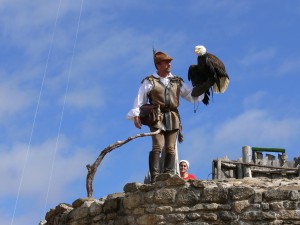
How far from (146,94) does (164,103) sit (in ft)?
0.96

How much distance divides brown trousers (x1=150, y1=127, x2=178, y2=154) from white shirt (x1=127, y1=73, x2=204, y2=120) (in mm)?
349

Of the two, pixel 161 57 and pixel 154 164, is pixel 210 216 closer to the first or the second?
pixel 154 164

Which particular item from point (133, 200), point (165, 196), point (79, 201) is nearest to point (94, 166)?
point (79, 201)

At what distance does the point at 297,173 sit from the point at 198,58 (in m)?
4.38

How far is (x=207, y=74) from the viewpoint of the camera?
9.49 metres

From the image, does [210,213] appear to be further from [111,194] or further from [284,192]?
[111,194]

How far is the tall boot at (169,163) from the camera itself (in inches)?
361

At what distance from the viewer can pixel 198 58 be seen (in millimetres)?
9484

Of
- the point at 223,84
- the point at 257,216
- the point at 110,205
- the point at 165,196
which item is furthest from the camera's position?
the point at 223,84

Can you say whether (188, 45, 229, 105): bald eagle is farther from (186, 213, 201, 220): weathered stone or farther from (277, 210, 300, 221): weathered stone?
(277, 210, 300, 221): weathered stone

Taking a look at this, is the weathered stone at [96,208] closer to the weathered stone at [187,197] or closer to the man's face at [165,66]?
the weathered stone at [187,197]

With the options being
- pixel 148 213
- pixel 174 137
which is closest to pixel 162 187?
pixel 148 213

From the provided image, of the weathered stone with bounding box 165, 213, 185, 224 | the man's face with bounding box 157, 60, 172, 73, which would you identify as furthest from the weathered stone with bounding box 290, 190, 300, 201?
the man's face with bounding box 157, 60, 172, 73

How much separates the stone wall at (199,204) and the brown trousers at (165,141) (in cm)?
76
